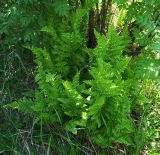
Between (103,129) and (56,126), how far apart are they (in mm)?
422

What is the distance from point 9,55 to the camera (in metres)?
3.59

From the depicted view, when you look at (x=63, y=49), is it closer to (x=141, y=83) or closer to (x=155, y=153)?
(x=141, y=83)

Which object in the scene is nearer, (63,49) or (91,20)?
(63,49)

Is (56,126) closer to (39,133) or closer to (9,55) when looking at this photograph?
(39,133)

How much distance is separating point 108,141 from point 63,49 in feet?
2.81

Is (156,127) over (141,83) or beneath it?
beneath

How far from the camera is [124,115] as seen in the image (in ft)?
9.51

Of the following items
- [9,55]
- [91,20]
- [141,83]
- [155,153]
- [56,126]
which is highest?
[91,20]

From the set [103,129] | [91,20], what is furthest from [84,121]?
[91,20]

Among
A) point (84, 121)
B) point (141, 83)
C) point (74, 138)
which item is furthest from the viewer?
point (141, 83)

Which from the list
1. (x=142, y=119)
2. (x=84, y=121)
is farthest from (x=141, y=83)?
(x=84, y=121)

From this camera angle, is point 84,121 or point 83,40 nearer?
point 84,121

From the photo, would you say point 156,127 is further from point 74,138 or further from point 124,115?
point 74,138

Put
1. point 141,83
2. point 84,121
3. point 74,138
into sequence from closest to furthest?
point 84,121 → point 74,138 → point 141,83
